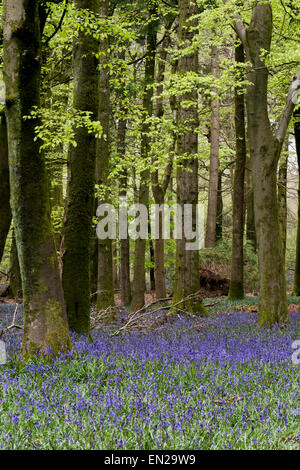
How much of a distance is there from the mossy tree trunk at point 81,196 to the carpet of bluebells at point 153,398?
4.42 ft

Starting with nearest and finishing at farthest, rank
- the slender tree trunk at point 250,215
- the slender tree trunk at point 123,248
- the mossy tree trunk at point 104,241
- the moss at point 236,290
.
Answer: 1. the mossy tree trunk at point 104,241
2. the slender tree trunk at point 123,248
3. the moss at point 236,290
4. the slender tree trunk at point 250,215

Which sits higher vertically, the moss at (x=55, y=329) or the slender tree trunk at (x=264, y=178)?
the slender tree trunk at (x=264, y=178)

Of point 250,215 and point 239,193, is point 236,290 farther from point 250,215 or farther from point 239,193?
point 250,215

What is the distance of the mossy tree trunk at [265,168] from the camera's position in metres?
10.2

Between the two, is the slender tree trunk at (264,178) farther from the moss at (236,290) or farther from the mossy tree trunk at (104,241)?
the moss at (236,290)

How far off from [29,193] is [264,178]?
20.5ft

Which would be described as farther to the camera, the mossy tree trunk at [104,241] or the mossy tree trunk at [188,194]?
the mossy tree trunk at [104,241]

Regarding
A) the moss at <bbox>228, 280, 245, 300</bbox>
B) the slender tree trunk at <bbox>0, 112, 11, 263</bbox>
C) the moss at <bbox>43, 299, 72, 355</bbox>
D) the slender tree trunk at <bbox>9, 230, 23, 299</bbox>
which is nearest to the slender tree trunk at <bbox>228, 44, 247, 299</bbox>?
the moss at <bbox>228, 280, 245, 300</bbox>

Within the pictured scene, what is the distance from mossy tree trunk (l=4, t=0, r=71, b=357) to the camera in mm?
5949

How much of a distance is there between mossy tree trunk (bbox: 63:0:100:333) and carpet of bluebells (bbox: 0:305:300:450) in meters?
1.35

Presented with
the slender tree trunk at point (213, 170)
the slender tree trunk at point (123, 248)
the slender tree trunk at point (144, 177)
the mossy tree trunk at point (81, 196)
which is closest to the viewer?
the mossy tree trunk at point (81, 196)


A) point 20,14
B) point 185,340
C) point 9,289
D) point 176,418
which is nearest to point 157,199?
point 9,289

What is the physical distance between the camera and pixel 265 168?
10484 mm

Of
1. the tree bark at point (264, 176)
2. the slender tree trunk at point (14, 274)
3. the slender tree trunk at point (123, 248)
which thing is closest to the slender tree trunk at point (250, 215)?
the slender tree trunk at point (123, 248)
